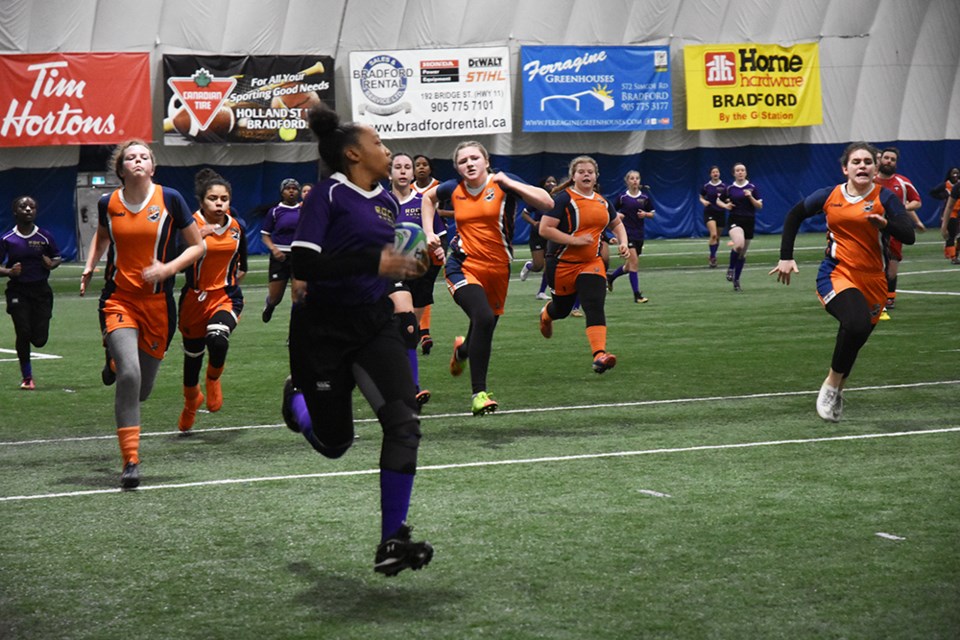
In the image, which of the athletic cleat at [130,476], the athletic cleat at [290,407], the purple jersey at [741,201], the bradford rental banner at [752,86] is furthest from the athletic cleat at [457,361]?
the bradford rental banner at [752,86]

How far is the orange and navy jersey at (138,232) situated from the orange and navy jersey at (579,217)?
4769 mm

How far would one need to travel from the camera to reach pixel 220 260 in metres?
11.9

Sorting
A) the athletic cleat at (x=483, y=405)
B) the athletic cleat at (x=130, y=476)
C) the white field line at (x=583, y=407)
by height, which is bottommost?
the white field line at (x=583, y=407)

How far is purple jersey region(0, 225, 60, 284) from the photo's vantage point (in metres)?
15.2

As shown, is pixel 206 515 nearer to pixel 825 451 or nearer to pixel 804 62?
pixel 825 451

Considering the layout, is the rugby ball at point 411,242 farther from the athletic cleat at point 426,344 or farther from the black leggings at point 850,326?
the athletic cleat at point 426,344

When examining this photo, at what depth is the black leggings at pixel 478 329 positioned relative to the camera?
11.3m

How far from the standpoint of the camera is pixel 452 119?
44.1 metres

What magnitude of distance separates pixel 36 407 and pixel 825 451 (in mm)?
7384

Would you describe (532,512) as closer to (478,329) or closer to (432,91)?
(478,329)

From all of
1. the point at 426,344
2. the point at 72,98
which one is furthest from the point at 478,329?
the point at 72,98

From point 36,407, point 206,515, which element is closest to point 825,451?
point 206,515

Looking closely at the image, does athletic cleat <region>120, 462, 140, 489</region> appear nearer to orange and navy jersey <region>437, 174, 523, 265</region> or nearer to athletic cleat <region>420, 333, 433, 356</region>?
orange and navy jersey <region>437, 174, 523, 265</region>

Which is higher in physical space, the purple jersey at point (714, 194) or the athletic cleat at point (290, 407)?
the purple jersey at point (714, 194)
